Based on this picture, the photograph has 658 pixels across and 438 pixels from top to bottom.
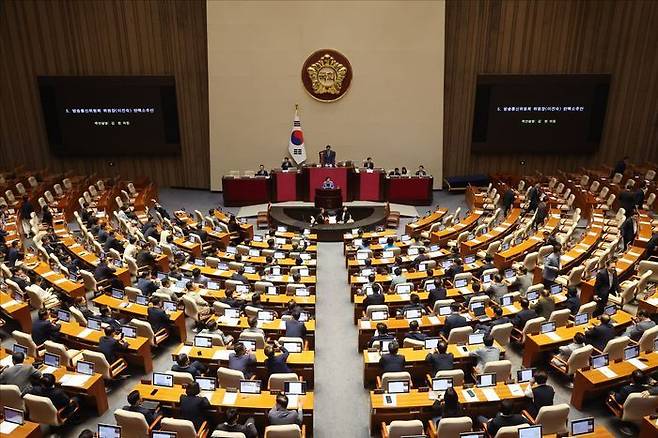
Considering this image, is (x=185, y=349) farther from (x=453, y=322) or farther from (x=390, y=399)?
(x=453, y=322)

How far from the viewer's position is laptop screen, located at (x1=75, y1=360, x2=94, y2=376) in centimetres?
834

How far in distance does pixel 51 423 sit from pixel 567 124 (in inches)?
864

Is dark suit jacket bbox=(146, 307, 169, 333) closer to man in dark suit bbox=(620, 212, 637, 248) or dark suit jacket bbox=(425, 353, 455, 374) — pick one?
dark suit jacket bbox=(425, 353, 455, 374)

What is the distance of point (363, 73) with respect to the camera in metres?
21.8

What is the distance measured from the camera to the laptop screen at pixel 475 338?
29.9ft

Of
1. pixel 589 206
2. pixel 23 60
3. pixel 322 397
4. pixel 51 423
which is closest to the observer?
pixel 51 423

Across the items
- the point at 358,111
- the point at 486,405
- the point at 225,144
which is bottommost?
the point at 486,405

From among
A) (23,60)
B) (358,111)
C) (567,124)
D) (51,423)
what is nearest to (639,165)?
(567,124)

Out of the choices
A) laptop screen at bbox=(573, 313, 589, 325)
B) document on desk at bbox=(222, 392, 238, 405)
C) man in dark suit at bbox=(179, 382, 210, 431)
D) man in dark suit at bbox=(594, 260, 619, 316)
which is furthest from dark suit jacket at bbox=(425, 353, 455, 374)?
man in dark suit at bbox=(594, 260, 619, 316)

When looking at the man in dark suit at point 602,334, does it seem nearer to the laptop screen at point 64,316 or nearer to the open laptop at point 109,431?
the open laptop at point 109,431

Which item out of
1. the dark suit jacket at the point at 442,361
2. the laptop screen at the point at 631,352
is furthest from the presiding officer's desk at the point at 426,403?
the laptop screen at the point at 631,352

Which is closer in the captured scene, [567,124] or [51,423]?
[51,423]

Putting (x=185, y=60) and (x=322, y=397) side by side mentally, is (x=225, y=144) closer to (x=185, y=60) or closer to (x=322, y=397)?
(x=185, y=60)

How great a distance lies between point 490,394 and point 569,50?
739 inches
